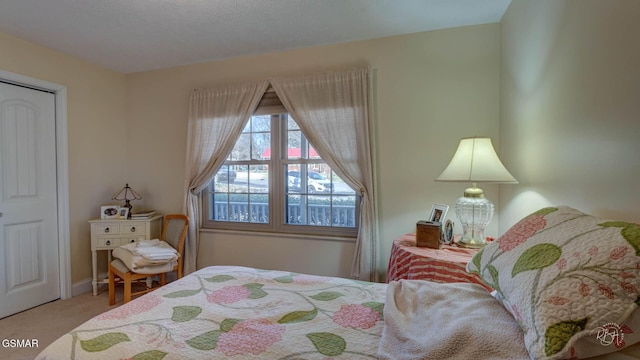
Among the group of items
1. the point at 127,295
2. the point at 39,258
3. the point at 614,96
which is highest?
the point at 614,96

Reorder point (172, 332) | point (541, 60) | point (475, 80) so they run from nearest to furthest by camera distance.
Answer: point (172, 332) < point (541, 60) < point (475, 80)

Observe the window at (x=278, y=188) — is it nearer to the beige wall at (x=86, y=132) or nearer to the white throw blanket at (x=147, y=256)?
the white throw blanket at (x=147, y=256)

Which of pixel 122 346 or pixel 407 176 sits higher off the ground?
pixel 407 176

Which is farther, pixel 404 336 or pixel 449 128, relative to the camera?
pixel 449 128

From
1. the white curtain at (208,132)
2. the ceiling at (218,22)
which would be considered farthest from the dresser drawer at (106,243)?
the ceiling at (218,22)

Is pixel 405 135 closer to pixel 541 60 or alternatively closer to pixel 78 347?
pixel 541 60

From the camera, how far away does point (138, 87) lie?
3381 mm

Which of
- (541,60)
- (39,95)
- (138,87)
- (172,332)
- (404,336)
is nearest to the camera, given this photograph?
(404,336)

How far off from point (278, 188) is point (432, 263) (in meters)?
1.69

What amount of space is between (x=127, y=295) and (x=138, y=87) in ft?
7.27

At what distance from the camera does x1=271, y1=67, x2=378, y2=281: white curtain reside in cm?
256

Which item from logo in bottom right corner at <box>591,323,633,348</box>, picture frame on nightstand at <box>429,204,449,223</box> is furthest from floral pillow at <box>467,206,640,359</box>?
picture frame on nightstand at <box>429,204,449,223</box>

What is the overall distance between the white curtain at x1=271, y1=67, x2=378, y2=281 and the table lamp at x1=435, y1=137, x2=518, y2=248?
30.3 inches

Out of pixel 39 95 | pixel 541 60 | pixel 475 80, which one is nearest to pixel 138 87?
pixel 39 95
